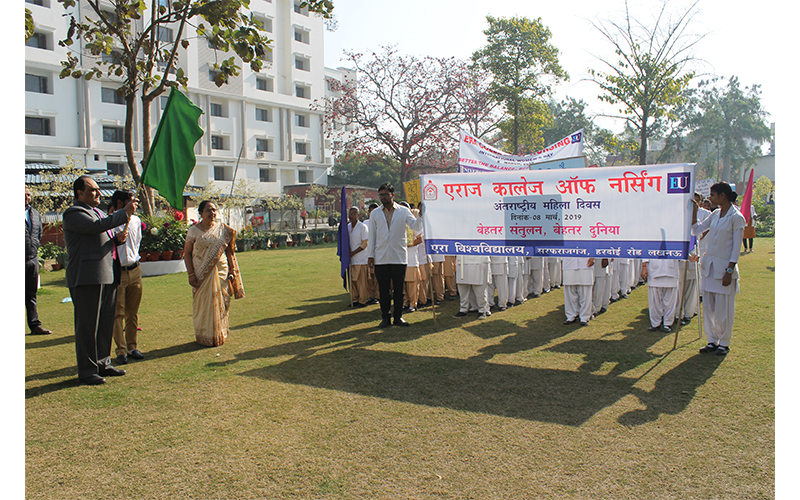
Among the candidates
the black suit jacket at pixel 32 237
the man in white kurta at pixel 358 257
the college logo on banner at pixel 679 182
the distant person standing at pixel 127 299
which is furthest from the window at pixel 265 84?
the college logo on banner at pixel 679 182

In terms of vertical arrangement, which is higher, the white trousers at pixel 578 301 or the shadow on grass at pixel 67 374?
the white trousers at pixel 578 301

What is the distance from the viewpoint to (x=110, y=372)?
5727 millimetres

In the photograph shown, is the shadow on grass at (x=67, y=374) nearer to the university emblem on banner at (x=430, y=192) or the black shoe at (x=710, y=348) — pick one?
the university emblem on banner at (x=430, y=192)

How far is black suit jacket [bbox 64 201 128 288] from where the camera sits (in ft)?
16.9

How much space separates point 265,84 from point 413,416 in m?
44.8

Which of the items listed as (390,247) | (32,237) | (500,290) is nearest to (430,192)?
(390,247)

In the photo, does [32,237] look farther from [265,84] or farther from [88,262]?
[265,84]

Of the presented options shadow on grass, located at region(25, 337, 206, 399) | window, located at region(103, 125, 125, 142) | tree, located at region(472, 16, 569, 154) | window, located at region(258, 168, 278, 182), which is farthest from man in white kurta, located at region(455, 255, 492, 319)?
window, located at region(258, 168, 278, 182)

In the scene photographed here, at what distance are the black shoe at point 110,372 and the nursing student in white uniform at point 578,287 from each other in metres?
5.83

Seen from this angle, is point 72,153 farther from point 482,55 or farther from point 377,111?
point 482,55

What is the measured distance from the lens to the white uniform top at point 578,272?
25.4 feet

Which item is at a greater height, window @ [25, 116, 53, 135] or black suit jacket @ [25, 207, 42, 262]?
window @ [25, 116, 53, 135]

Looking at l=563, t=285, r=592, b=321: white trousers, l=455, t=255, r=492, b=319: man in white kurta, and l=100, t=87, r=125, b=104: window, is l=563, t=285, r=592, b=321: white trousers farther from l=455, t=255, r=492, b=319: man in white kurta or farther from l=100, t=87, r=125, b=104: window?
l=100, t=87, r=125, b=104: window

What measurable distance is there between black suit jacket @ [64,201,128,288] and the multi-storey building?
28.8 m
